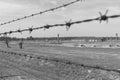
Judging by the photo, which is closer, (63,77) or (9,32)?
(9,32)

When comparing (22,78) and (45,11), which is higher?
(45,11)

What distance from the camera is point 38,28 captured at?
7941 mm

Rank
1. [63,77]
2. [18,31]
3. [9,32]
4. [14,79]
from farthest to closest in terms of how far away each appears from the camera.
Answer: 1. [63,77]
2. [14,79]
3. [9,32]
4. [18,31]

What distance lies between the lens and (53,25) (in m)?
7.36

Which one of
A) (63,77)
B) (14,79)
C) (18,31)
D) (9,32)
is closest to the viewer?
(18,31)

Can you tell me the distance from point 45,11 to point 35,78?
6.73 metres

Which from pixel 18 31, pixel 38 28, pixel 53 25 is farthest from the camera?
pixel 18 31

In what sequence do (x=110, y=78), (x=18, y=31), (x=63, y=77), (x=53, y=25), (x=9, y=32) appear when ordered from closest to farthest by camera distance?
(x=53, y=25)
(x=18, y=31)
(x=9, y=32)
(x=110, y=78)
(x=63, y=77)

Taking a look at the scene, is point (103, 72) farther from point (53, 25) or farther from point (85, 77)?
point (53, 25)

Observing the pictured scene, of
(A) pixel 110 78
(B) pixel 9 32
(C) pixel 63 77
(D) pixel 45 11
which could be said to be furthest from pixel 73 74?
(D) pixel 45 11

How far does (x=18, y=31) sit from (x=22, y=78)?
480cm

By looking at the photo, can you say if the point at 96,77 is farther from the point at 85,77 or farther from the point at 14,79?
the point at 14,79

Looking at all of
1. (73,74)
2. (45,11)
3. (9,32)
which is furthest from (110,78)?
(45,11)

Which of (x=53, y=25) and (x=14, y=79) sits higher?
(x=53, y=25)
